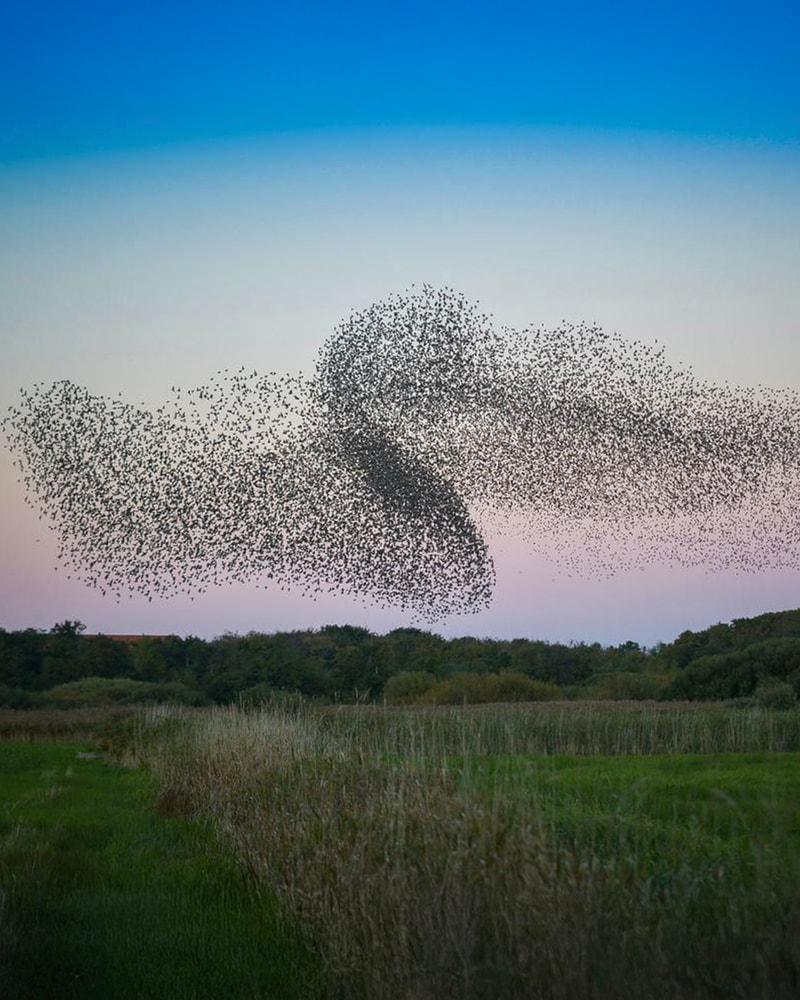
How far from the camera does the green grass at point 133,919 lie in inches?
308

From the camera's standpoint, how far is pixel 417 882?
6633mm

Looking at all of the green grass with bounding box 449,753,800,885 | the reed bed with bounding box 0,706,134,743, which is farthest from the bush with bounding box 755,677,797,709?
the reed bed with bounding box 0,706,134,743

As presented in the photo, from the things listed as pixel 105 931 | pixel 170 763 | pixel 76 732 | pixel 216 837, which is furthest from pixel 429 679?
pixel 105 931

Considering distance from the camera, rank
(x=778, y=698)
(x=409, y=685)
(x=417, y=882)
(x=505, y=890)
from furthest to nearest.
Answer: (x=409, y=685), (x=778, y=698), (x=417, y=882), (x=505, y=890)

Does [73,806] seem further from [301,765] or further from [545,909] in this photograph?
[545,909]

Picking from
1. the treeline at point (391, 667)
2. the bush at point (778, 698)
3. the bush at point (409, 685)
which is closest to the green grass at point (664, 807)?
the bush at point (778, 698)

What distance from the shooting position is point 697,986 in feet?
15.4

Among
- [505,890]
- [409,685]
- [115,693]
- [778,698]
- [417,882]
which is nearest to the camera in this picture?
[505,890]

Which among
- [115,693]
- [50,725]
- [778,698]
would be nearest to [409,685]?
[115,693]

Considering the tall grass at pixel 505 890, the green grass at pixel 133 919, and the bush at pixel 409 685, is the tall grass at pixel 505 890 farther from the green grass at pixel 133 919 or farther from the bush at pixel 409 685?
the bush at pixel 409 685

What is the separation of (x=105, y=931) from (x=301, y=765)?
7.82ft

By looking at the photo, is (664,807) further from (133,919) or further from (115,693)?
(115,693)

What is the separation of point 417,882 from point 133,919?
4121mm

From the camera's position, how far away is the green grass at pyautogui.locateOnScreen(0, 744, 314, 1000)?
7.82m
